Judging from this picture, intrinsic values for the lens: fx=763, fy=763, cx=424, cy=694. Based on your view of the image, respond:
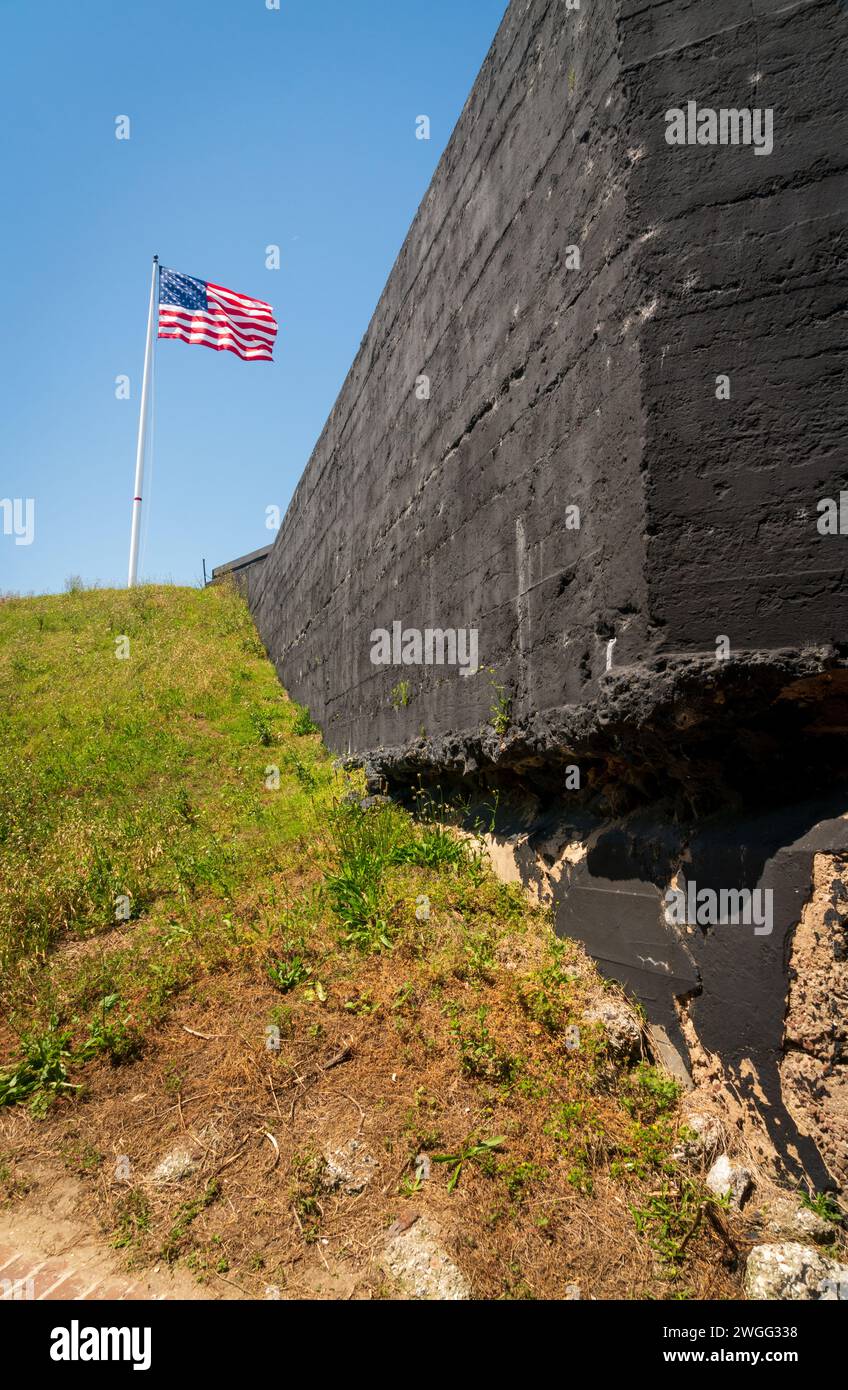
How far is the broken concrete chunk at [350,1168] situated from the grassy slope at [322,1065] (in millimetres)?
25

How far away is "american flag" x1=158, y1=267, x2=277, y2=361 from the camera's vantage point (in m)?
16.2

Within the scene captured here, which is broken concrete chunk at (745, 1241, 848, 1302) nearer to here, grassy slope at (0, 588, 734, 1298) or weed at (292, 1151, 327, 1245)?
grassy slope at (0, 588, 734, 1298)

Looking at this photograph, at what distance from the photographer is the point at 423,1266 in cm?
226

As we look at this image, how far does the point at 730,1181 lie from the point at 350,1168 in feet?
4.02

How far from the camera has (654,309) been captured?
284 cm

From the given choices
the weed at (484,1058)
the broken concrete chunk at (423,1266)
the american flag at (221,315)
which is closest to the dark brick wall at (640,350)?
the weed at (484,1058)

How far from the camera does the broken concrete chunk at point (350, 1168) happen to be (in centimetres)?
255

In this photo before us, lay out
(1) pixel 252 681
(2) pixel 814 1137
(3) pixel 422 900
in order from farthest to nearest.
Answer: (1) pixel 252 681, (3) pixel 422 900, (2) pixel 814 1137

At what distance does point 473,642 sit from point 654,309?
1948 millimetres

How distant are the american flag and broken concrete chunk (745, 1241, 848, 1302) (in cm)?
1706

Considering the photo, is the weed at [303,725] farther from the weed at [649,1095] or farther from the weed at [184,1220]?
the weed at [649,1095]

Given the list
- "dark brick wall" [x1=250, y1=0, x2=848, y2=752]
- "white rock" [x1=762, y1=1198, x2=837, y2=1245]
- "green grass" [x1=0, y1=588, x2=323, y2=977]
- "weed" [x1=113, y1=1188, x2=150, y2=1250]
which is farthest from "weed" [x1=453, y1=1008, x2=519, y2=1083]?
"green grass" [x1=0, y1=588, x2=323, y2=977]

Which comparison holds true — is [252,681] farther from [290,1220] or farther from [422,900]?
[290,1220]

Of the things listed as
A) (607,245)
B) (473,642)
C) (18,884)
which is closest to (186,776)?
(18,884)
